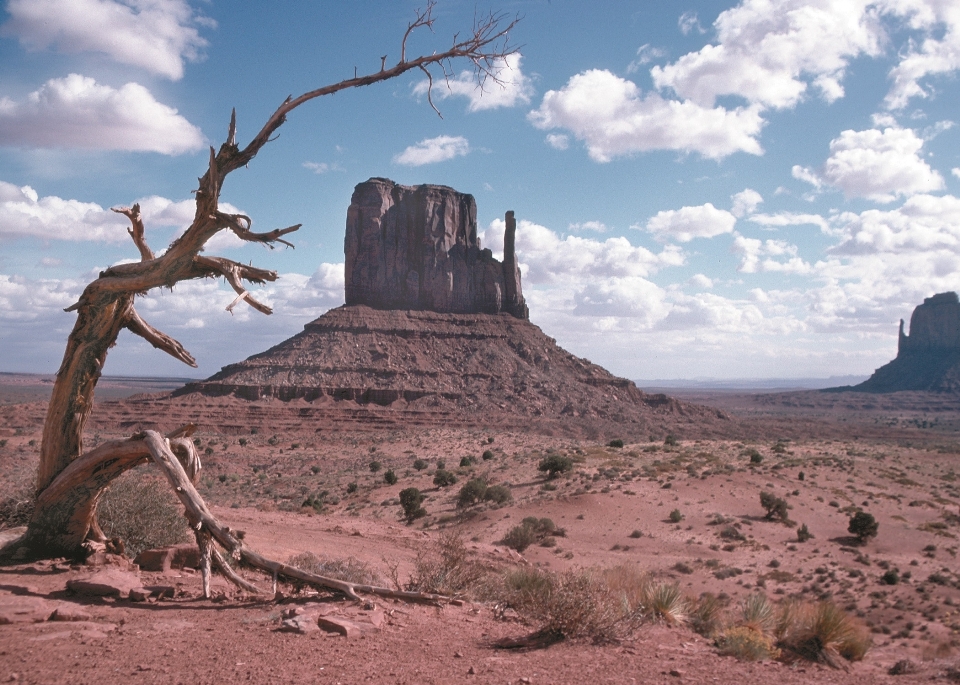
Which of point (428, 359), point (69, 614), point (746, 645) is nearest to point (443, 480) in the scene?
point (746, 645)

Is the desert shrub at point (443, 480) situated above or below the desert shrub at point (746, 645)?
below

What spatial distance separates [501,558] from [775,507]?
15665 millimetres

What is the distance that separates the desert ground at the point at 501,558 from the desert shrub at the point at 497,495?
0.52m

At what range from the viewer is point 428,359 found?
86.8 metres

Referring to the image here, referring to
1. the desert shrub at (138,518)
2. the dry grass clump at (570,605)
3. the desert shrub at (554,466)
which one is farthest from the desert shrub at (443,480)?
the dry grass clump at (570,605)

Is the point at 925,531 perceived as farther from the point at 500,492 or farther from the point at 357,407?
the point at 357,407

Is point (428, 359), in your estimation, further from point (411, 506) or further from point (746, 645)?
point (746, 645)

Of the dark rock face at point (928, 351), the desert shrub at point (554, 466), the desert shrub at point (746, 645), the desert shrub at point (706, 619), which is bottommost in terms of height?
the desert shrub at point (554, 466)

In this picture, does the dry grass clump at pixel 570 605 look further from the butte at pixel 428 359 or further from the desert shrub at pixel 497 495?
the butte at pixel 428 359

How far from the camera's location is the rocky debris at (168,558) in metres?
7.89

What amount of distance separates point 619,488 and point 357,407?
4676cm

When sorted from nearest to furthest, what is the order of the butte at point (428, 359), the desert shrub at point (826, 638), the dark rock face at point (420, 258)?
the desert shrub at point (826, 638)
the butte at point (428, 359)
the dark rock face at point (420, 258)

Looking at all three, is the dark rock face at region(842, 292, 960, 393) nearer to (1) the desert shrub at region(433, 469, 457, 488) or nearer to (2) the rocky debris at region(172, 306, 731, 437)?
(2) the rocky debris at region(172, 306, 731, 437)

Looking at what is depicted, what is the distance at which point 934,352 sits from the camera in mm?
162250
